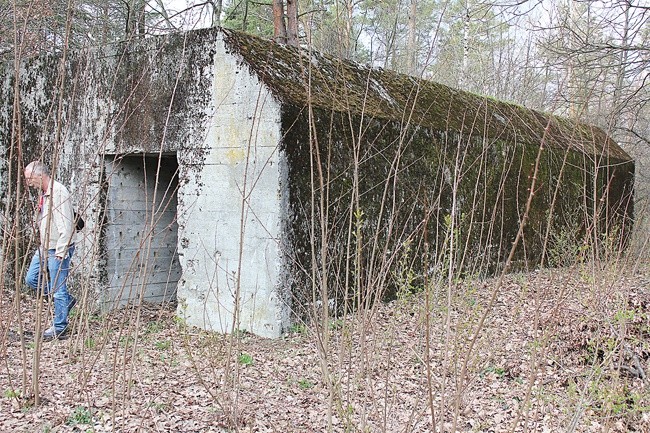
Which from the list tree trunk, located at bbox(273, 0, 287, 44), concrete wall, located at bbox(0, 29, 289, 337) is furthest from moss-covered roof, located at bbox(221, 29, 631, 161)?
tree trunk, located at bbox(273, 0, 287, 44)

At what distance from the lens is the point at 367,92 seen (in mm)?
6070

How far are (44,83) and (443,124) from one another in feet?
16.2

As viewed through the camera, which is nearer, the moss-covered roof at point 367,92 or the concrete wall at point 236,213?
the concrete wall at point 236,213

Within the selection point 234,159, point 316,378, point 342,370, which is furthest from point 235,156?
point 342,370

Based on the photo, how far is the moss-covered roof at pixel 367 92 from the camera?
610 centimetres

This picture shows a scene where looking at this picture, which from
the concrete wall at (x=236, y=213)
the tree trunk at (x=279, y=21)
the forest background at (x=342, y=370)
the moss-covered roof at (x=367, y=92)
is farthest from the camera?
the tree trunk at (x=279, y=21)

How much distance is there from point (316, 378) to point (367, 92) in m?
2.73

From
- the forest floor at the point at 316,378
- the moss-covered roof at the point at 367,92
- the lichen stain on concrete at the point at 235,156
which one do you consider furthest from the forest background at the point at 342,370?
the lichen stain on concrete at the point at 235,156

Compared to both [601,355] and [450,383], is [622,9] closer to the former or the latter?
[601,355]

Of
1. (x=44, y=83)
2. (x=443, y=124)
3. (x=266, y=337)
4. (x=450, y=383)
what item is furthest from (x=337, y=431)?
(x=44, y=83)

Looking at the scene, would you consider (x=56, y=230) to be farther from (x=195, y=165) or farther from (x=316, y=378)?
(x=316, y=378)

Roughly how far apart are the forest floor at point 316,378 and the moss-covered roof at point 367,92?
1.58 m

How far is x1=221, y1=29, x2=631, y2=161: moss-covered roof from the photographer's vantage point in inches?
240

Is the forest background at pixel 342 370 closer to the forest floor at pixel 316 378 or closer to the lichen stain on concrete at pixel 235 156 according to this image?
the forest floor at pixel 316 378
